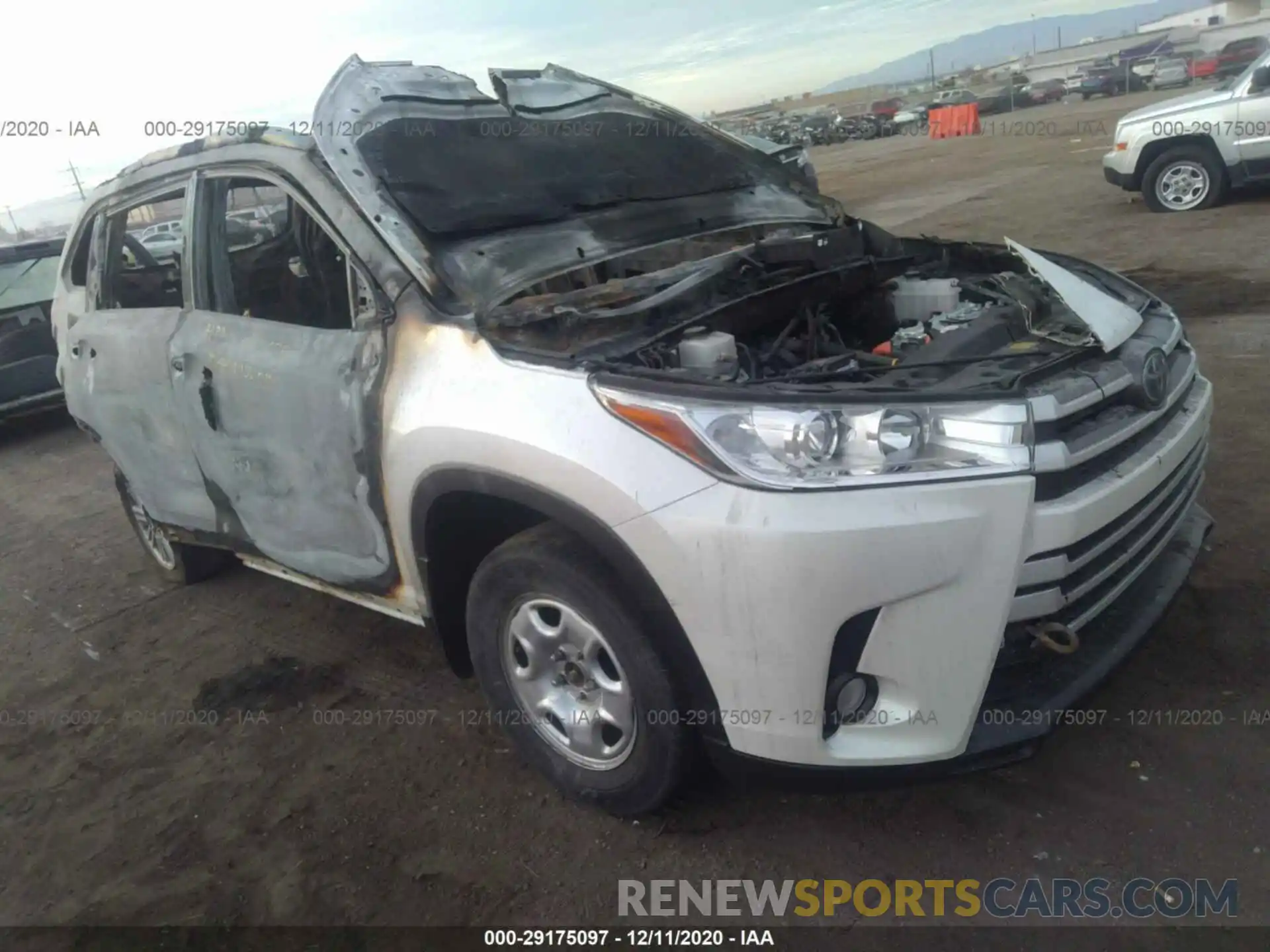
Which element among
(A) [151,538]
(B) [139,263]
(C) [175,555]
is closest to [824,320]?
(B) [139,263]

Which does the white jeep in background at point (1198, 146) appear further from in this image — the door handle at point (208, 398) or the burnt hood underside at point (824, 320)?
the door handle at point (208, 398)

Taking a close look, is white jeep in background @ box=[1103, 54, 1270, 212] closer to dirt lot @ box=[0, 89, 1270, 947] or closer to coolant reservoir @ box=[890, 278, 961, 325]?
dirt lot @ box=[0, 89, 1270, 947]

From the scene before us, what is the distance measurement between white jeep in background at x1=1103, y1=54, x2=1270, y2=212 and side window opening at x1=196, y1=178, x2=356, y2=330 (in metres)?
9.70

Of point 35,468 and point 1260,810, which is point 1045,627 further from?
point 35,468

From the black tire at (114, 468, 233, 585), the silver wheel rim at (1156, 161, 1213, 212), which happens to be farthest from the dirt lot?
the silver wheel rim at (1156, 161, 1213, 212)

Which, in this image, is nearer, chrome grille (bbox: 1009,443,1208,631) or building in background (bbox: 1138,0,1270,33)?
chrome grille (bbox: 1009,443,1208,631)

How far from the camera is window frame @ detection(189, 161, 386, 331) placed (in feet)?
8.88

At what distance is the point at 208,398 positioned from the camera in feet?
10.8

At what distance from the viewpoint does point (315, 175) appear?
284 cm

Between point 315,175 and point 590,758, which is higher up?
point 315,175

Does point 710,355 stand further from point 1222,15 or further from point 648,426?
point 1222,15

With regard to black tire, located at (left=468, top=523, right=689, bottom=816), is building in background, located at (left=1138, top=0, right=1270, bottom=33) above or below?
above

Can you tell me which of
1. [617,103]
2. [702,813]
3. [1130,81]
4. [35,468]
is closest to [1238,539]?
[702,813]

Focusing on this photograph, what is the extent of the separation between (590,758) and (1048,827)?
1156mm
